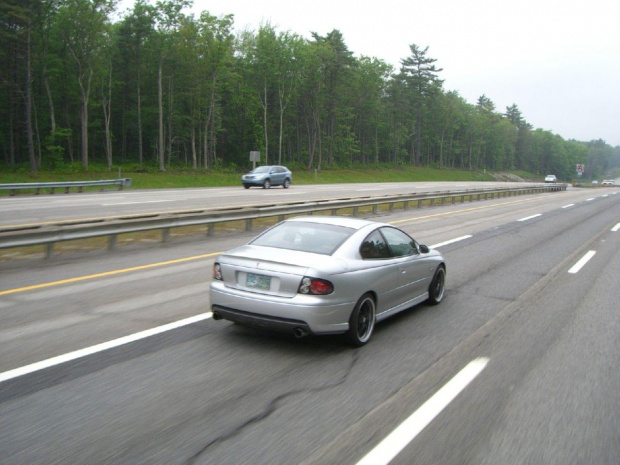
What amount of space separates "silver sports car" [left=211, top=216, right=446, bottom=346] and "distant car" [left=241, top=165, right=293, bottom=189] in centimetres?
3080

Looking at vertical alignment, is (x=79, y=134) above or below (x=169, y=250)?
above

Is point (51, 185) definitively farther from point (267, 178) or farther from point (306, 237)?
point (306, 237)

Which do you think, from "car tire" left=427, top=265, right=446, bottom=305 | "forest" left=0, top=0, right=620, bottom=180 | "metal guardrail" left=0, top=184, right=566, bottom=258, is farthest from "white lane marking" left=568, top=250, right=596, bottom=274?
"forest" left=0, top=0, right=620, bottom=180

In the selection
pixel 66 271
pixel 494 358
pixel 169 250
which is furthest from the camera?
pixel 169 250

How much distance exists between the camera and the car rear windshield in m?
6.57

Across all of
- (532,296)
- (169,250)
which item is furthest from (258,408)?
(169,250)

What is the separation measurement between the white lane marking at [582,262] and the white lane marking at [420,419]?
24.7 feet

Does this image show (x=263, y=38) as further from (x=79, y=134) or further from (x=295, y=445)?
(x=295, y=445)

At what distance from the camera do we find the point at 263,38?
226 ft

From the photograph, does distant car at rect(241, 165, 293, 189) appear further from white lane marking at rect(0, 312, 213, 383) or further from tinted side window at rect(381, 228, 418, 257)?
white lane marking at rect(0, 312, 213, 383)

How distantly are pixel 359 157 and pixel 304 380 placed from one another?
335 feet

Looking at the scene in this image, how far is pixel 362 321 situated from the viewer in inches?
253

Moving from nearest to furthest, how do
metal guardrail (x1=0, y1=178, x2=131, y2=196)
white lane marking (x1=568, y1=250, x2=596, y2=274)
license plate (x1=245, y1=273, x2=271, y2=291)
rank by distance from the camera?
license plate (x1=245, y1=273, x2=271, y2=291) < white lane marking (x1=568, y1=250, x2=596, y2=274) < metal guardrail (x1=0, y1=178, x2=131, y2=196)

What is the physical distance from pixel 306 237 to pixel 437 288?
2.81 meters
